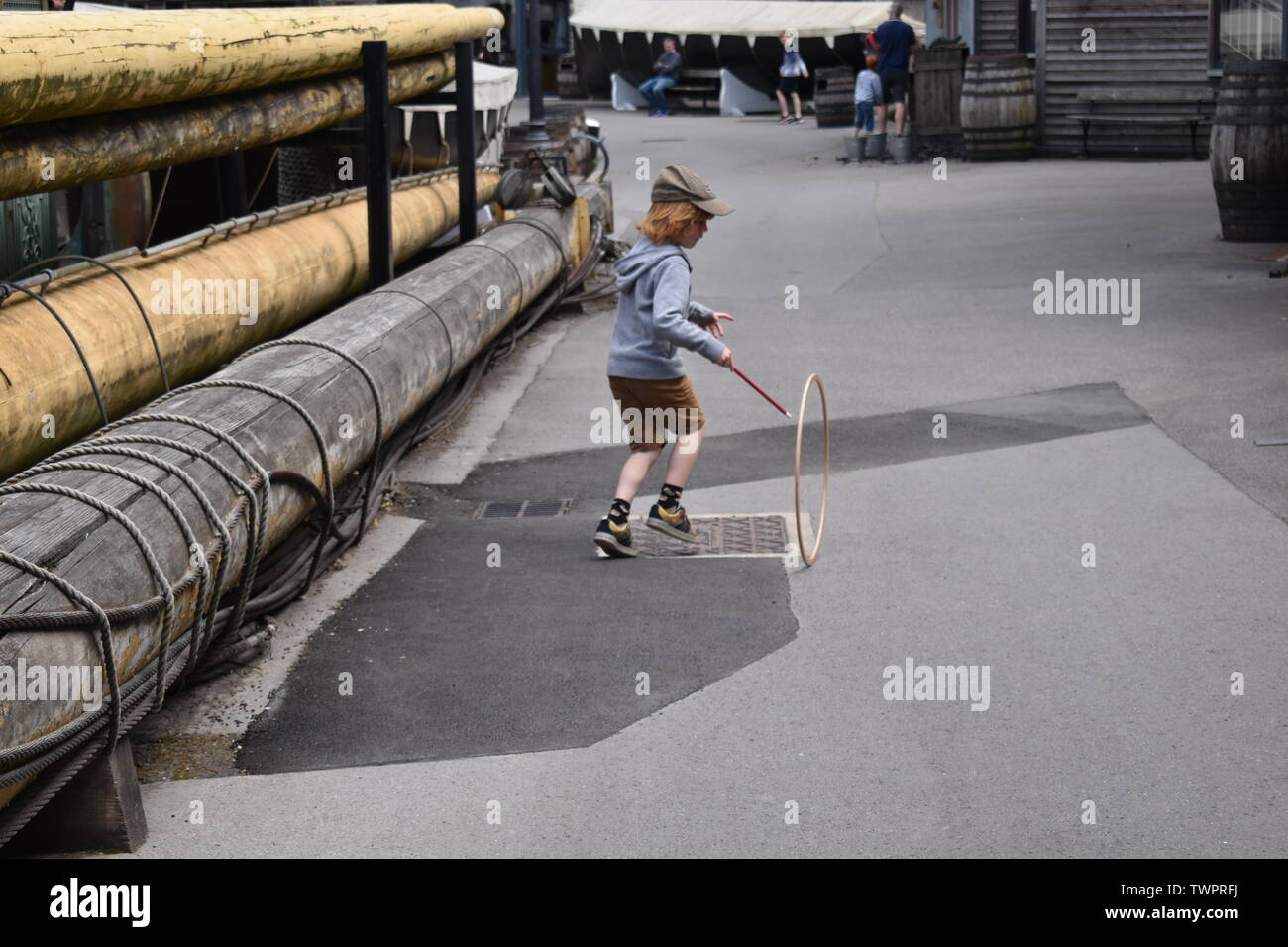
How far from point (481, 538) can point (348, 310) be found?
1.88 metres

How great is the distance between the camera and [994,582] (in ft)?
22.5

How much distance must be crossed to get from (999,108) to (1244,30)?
3351 millimetres

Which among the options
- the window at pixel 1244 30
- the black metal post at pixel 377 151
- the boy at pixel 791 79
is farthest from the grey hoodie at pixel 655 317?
the boy at pixel 791 79

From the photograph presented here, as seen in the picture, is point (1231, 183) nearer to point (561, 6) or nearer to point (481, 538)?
point (481, 538)

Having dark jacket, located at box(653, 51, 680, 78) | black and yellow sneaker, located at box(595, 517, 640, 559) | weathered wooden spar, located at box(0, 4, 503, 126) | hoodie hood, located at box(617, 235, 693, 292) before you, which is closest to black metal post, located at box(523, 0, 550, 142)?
weathered wooden spar, located at box(0, 4, 503, 126)

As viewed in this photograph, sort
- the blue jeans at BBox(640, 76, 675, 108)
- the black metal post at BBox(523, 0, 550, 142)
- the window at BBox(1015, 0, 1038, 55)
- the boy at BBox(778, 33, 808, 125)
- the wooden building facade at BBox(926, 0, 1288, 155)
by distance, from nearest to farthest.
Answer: the black metal post at BBox(523, 0, 550, 142)
the wooden building facade at BBox(926, 0, 1288, 155)
the window at BBox(1015, 0, 1038, 55)
the boy at BBox(778, 33, 808, 125)
the blue jeans at BBox(640, 76, 675, 108)

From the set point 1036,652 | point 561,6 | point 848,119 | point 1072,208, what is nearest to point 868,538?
point 1036,652

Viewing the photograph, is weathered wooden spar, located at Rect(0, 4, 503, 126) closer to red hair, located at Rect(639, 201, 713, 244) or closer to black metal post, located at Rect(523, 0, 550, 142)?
red hair, located at Rect(639, 201, 713, 244)

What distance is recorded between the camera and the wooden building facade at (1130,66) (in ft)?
76.6

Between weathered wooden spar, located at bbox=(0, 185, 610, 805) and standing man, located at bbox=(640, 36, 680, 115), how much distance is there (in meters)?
27.3

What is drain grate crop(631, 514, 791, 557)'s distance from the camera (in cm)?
742

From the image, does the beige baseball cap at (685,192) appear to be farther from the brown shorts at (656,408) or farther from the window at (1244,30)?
the window at (1244,30)

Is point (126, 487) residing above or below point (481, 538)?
above

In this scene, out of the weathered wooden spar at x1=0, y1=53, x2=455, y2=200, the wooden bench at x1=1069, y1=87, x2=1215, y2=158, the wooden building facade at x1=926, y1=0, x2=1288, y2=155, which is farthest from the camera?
the wooden bench at x1=1069, y1=87, x2=1215, y2=158
